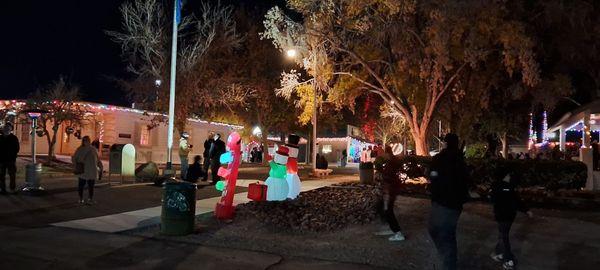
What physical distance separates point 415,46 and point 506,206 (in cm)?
1238

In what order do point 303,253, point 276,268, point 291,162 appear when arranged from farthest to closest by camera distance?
point 291,162
point 303,253
point 276,268

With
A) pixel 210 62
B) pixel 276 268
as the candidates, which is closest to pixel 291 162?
pixel 276 268

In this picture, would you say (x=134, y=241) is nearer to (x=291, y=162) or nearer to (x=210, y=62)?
(x=291, y=162)

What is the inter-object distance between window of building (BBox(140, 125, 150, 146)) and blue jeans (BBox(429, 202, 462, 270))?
27.9 meters

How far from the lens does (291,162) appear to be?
13.5 metres

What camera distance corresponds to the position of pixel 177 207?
9922mm

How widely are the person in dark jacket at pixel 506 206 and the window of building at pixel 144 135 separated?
87.5 ft

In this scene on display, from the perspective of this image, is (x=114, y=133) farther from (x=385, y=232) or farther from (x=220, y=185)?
(x=385, y=232)

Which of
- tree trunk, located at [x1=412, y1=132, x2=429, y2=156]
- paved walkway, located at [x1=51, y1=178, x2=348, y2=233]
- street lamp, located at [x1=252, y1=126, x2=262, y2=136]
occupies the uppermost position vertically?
street lamp, located at [x1=252, y1=126, x2=262, y2=136]

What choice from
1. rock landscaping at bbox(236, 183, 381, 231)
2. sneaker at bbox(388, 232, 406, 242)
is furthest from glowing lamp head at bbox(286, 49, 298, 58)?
sneaker at bbox(388, 232, 406, 242)

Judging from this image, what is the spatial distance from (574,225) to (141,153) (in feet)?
82.6

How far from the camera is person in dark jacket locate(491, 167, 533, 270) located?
8.22 m

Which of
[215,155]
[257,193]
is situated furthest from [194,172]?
[257,193]

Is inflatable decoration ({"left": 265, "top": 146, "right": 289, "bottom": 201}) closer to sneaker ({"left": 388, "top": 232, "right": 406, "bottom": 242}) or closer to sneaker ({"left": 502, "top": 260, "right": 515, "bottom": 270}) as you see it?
sneaker ({"left": 388, "top": 232, "right": 406, "bottom": 242})
